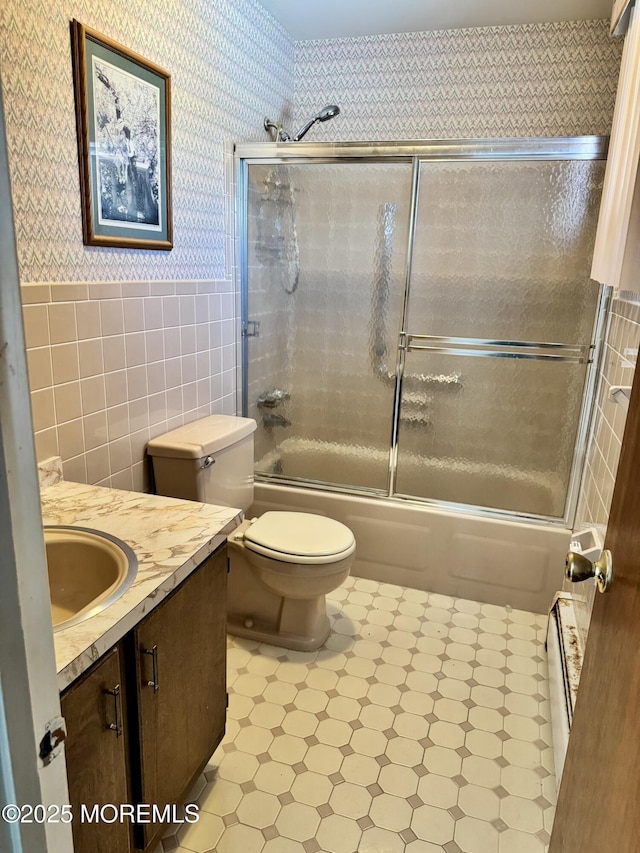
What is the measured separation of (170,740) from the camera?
1.23 meters

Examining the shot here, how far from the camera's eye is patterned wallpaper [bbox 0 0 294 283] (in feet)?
4.48

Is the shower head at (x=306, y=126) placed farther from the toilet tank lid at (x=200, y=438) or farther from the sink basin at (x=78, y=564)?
the sink basin at (x=78, y=564)

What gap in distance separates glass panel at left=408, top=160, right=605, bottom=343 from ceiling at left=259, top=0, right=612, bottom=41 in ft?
2.34

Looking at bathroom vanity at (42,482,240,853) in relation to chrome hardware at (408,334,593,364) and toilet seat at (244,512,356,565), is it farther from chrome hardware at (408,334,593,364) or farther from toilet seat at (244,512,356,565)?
chrome hardware at (408,334,593,364)

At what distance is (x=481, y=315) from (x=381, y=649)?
4.59ft

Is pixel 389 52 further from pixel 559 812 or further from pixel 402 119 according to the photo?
pixel 559 812

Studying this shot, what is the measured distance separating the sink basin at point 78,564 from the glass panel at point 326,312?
152cm

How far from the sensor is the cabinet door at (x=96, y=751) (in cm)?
91

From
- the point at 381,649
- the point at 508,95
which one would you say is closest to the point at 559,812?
the point at 381,649

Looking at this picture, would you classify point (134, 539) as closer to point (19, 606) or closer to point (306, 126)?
point (19, 606)

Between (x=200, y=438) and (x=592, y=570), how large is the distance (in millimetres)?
1380

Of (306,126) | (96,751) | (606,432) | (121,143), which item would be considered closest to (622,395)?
(606,432)

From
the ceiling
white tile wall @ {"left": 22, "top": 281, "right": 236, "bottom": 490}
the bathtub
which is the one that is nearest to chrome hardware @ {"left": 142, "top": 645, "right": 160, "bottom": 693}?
white tile wall @ {"left": 22, "top": 281, "right": 236, "bottom": 490}

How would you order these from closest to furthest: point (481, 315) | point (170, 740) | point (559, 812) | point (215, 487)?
point (559, 812) → point (170, 740) → point (215, 487) → point (481, 315)
